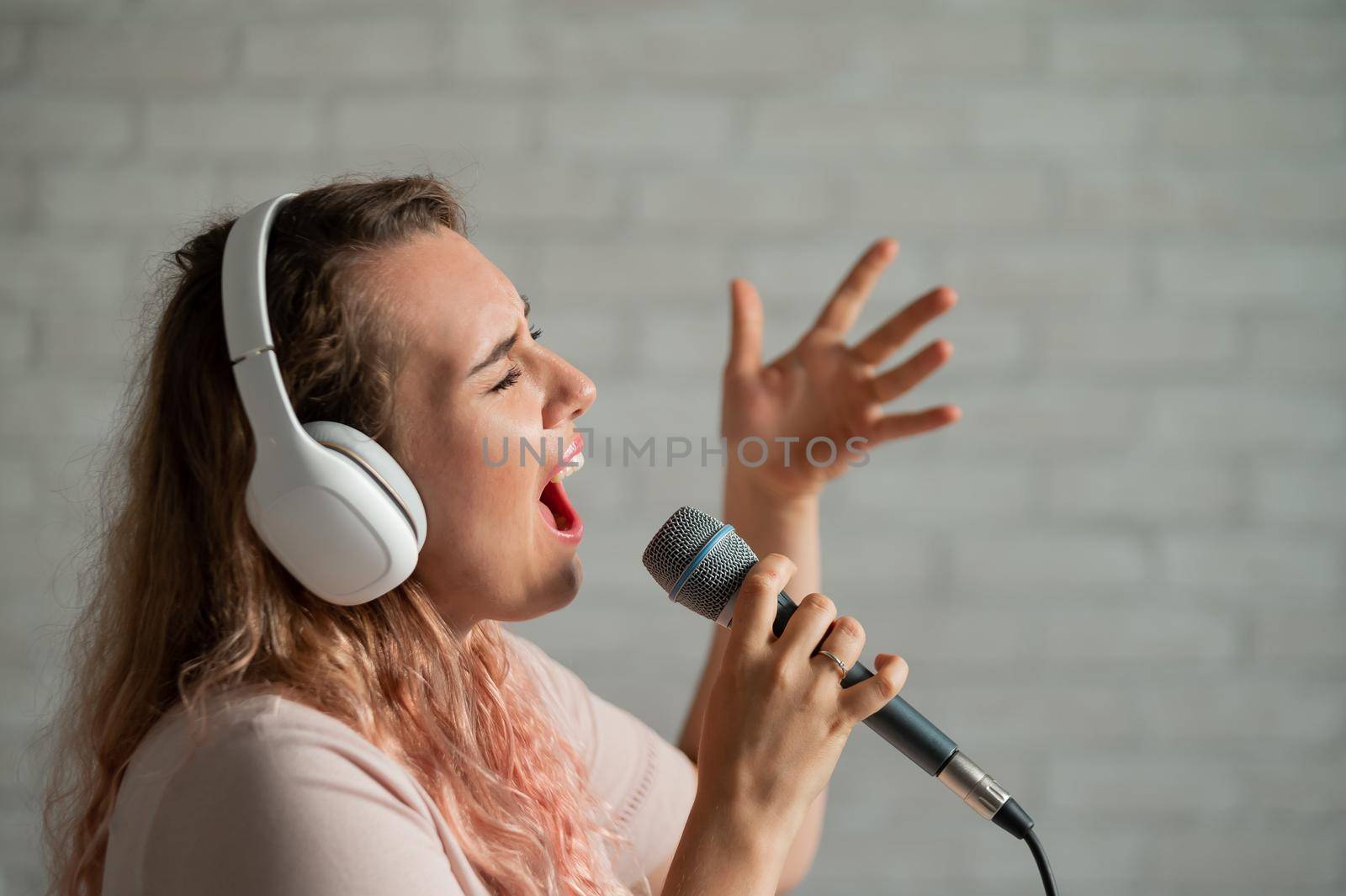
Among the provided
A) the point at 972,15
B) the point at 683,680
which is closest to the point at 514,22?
the point at 972,15

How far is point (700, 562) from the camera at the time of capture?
945 millimetres

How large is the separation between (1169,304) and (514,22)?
4.00ft

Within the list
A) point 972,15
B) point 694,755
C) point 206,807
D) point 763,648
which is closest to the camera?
point 206,807

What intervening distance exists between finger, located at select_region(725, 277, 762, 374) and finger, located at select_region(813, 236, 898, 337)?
0.26 ft

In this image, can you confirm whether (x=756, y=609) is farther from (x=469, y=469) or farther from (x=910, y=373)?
(x=910, y=373)

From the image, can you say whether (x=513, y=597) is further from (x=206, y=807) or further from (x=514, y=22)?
(x=514, y=22)

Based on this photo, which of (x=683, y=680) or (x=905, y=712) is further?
→ (x=683, y=680)

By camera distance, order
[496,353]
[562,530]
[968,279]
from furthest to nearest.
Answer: [968,279], [562,530], [496,353]

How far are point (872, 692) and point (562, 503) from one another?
0.40 meters

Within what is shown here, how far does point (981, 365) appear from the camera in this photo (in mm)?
1824

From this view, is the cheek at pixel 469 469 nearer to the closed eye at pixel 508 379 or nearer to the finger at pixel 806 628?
the closed eye at pixel 508 379

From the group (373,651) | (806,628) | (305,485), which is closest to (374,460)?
(305,485)

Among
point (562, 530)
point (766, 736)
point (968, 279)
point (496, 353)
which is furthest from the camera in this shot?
point (968, 279)

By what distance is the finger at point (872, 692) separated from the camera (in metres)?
0.88
